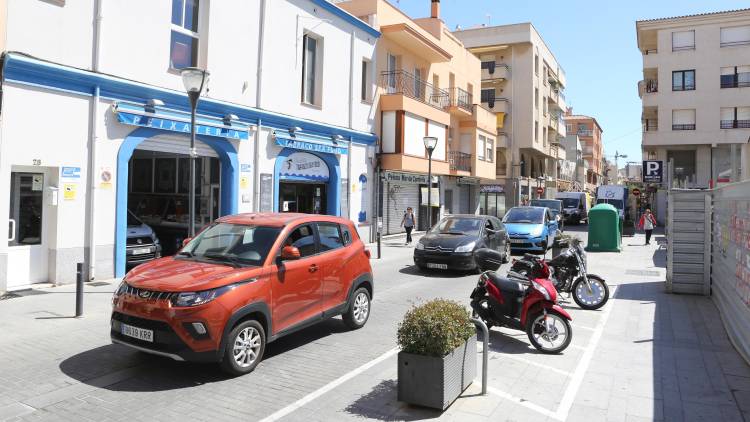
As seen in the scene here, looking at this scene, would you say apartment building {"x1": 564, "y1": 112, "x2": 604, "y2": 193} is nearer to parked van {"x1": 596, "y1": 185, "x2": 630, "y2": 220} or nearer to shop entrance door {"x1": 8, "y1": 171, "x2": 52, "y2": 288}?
parked van {"x1": 596, "y1": 185, "x2": 630, "y2": 220}

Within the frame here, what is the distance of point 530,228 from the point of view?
18.1m

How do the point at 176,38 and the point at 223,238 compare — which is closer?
the point at 223,238

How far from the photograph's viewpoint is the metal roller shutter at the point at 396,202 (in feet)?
75.7

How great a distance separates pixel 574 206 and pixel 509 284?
36.9 meters

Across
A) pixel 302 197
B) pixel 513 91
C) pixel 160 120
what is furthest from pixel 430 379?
pixel 513 91

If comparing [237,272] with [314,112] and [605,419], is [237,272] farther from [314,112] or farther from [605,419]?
[314,112]

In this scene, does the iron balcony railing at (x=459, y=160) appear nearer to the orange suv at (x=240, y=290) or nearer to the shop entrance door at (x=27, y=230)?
the shop entrance door at (x=27, y=230)

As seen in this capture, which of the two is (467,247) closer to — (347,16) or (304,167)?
(304,167)

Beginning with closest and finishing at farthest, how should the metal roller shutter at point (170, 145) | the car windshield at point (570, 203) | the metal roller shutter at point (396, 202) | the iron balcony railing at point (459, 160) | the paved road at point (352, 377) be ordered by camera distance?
the paved road at point (352, 377)
the metal roller shutter at point (170, 145)
the metal roller shutter at point (396, 202)
the iron balcony railing at point (459, 160)
the car windshield at point (570, 203)

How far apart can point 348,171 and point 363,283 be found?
41.3ft

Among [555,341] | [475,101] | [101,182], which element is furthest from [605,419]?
[475,101]

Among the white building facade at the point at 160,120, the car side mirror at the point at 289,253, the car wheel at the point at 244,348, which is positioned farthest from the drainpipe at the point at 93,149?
the car wheel at the point at 244,348

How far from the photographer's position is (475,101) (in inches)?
1303

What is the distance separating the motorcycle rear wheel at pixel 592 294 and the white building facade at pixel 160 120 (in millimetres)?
9455
